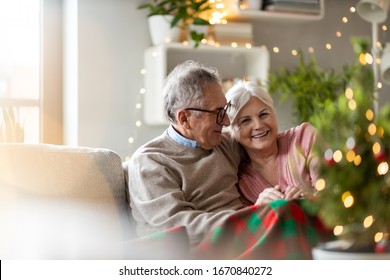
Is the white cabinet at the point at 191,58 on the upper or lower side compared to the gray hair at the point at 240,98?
lower

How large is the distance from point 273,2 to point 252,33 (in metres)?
0.22

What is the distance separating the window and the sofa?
1.26m

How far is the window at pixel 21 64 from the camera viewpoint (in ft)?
10.7

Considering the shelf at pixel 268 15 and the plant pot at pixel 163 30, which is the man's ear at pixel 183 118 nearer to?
the plant pot at pixel 163 30

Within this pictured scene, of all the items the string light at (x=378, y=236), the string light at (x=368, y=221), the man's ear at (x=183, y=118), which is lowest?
the man's ear at (x=183, y=118)

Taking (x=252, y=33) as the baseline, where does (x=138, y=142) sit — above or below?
below

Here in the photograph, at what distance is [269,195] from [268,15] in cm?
176

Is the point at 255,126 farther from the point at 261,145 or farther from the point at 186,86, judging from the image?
the point at 186,86

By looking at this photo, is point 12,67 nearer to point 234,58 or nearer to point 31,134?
point 31,134

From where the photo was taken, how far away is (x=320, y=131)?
4.00 feet

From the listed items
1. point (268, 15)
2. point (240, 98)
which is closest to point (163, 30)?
point (268, 15)

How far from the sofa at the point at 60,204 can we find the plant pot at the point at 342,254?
662 mm

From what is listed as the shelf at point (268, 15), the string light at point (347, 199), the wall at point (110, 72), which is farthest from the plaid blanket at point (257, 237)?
the shelf at point (268, 15)
